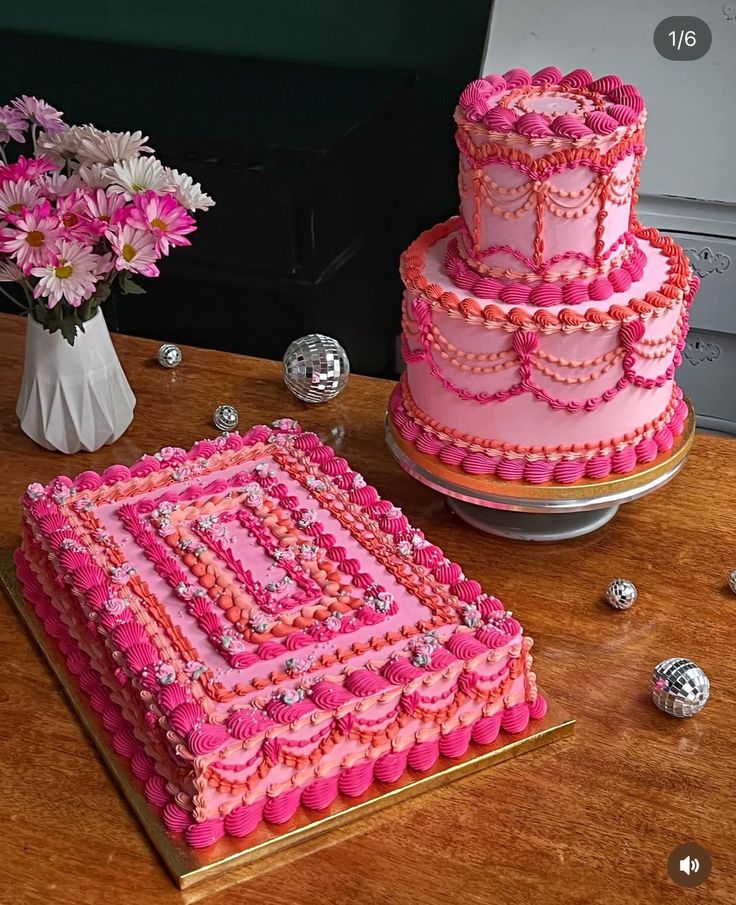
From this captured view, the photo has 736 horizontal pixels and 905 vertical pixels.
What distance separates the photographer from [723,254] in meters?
2.49

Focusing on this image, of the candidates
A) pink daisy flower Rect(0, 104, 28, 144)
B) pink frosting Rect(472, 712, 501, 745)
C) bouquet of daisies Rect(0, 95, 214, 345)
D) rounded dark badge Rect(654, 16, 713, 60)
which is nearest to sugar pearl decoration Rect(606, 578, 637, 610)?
pink frosting Rect(472, 712, 501, 745)

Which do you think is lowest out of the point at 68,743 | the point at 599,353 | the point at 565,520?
the point at 68,743

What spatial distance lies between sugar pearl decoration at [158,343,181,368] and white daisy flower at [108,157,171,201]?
45 cm

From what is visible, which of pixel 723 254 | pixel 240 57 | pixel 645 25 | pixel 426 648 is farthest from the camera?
pixel 240 57

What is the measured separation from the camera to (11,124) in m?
1.73

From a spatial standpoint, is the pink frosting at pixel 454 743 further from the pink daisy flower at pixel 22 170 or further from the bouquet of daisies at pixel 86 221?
the pink daisy flower at pixel 22 170

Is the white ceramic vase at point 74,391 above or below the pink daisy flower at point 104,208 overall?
below

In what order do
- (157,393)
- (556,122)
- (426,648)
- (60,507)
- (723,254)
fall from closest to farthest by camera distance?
(426,648) < (556,122) < (60,507) < (157,393) < (723,254)

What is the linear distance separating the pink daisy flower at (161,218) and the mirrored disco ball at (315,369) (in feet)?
1.15

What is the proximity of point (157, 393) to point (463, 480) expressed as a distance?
666mm

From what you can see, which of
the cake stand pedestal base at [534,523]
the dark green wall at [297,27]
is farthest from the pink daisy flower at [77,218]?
the dark green wall at [297,27]

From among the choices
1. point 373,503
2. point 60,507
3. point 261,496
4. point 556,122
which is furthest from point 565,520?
point 60,507

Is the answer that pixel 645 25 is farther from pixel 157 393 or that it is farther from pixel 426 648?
pixel 426 648

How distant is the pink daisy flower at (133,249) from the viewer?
1.56m
